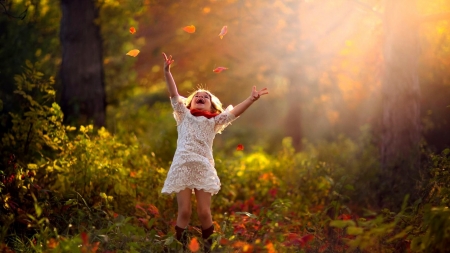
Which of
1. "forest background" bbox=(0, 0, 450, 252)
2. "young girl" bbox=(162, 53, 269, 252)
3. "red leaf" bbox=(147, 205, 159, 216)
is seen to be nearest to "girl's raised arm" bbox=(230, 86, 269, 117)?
"young girl" bbox=(162, 53, 269, 252)

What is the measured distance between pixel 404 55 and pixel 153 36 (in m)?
7.03

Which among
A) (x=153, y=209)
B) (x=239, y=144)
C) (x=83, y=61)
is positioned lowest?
(x=153, y=209)

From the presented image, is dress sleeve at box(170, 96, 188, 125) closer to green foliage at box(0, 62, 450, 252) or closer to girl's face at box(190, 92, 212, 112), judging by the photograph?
girl's face at box(190, 92, 212, 112)

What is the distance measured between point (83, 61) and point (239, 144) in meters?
2.85

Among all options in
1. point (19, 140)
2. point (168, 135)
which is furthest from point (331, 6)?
point (19, 140)

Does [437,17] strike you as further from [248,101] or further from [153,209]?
[153,209]

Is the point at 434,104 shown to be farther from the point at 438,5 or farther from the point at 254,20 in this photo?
the point at 254,20

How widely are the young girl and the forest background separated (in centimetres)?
27

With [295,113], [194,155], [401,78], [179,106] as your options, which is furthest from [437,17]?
[295,113]

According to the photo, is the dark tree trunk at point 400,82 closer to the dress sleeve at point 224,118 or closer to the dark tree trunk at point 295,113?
the dress sleeve at point 224,118

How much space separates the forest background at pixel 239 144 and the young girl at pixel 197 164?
27 centimetres

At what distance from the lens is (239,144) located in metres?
8.86

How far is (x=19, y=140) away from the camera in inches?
274

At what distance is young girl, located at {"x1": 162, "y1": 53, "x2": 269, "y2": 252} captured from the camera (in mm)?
5543
